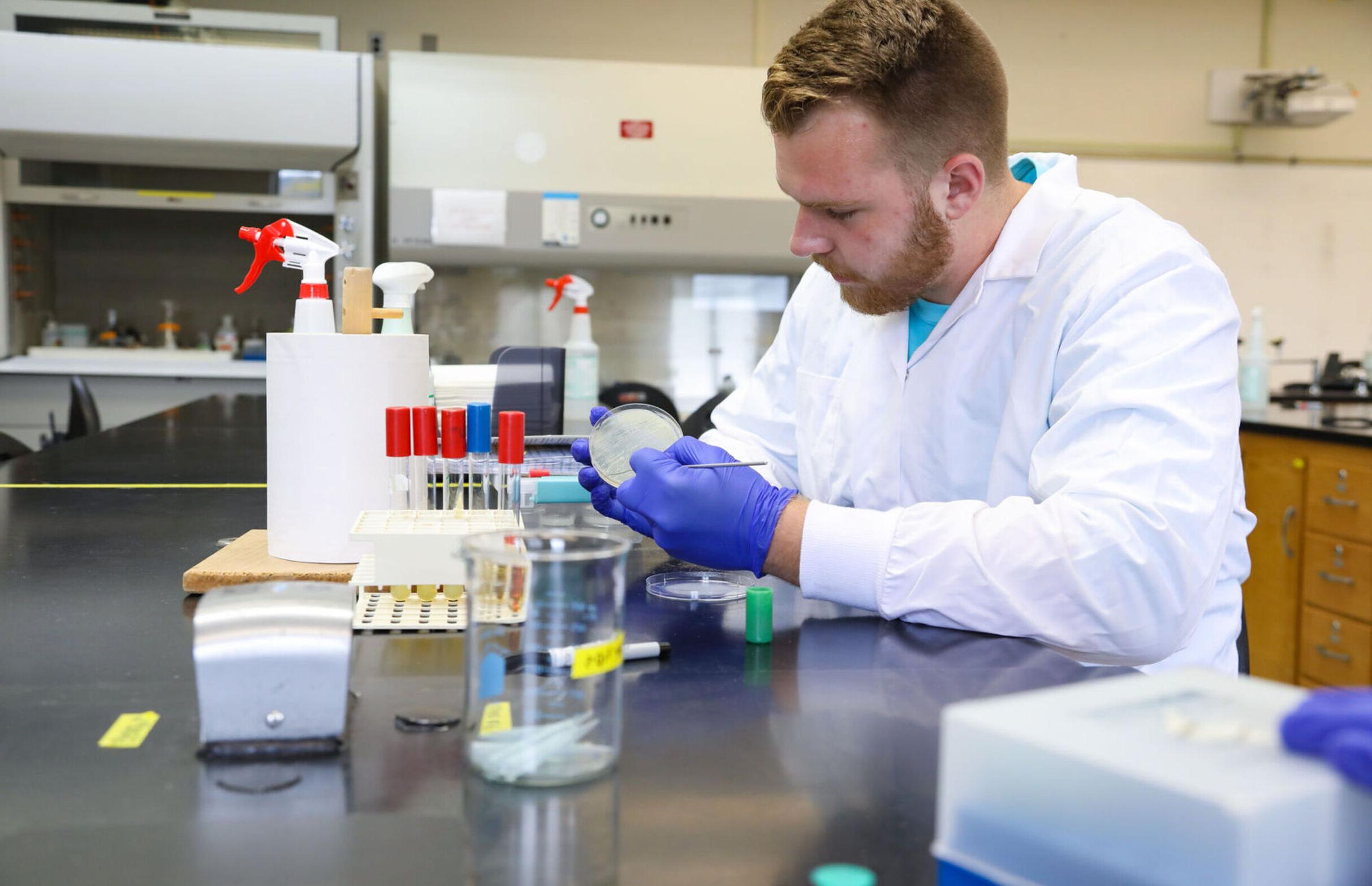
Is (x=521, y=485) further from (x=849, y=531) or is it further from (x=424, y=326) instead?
(x=424, y=326)

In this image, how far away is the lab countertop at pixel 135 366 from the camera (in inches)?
153

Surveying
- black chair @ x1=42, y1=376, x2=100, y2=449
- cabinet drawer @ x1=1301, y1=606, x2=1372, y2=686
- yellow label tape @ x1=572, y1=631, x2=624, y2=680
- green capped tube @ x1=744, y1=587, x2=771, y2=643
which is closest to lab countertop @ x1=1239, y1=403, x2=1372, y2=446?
cabinet drawer @ x1=1301, y1=606, x2=1372, y2=686

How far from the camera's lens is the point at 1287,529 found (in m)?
3.08

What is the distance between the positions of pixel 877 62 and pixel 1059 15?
4.22 metres

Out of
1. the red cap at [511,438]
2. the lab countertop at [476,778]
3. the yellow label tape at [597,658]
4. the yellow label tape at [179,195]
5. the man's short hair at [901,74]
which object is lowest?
the lab countertop at [476,778]

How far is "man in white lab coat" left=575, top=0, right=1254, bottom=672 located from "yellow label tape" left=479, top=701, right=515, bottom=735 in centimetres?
47

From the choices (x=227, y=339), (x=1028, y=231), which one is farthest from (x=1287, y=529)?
(x=227, y=339)

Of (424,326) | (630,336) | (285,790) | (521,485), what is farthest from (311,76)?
(285,790)

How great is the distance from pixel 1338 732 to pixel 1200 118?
17.4ft

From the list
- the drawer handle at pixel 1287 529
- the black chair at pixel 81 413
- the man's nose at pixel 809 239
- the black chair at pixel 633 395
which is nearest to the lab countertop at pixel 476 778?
the man's nose at pixel 809 239

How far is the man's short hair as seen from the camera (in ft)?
4.12

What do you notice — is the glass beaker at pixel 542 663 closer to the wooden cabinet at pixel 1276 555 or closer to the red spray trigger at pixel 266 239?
the red spray trigger at pixel 266 239

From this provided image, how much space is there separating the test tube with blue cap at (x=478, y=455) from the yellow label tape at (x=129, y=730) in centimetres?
37

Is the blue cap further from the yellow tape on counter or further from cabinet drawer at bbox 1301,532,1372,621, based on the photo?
cabinet drawer at bbox 1301,532,1372,621
